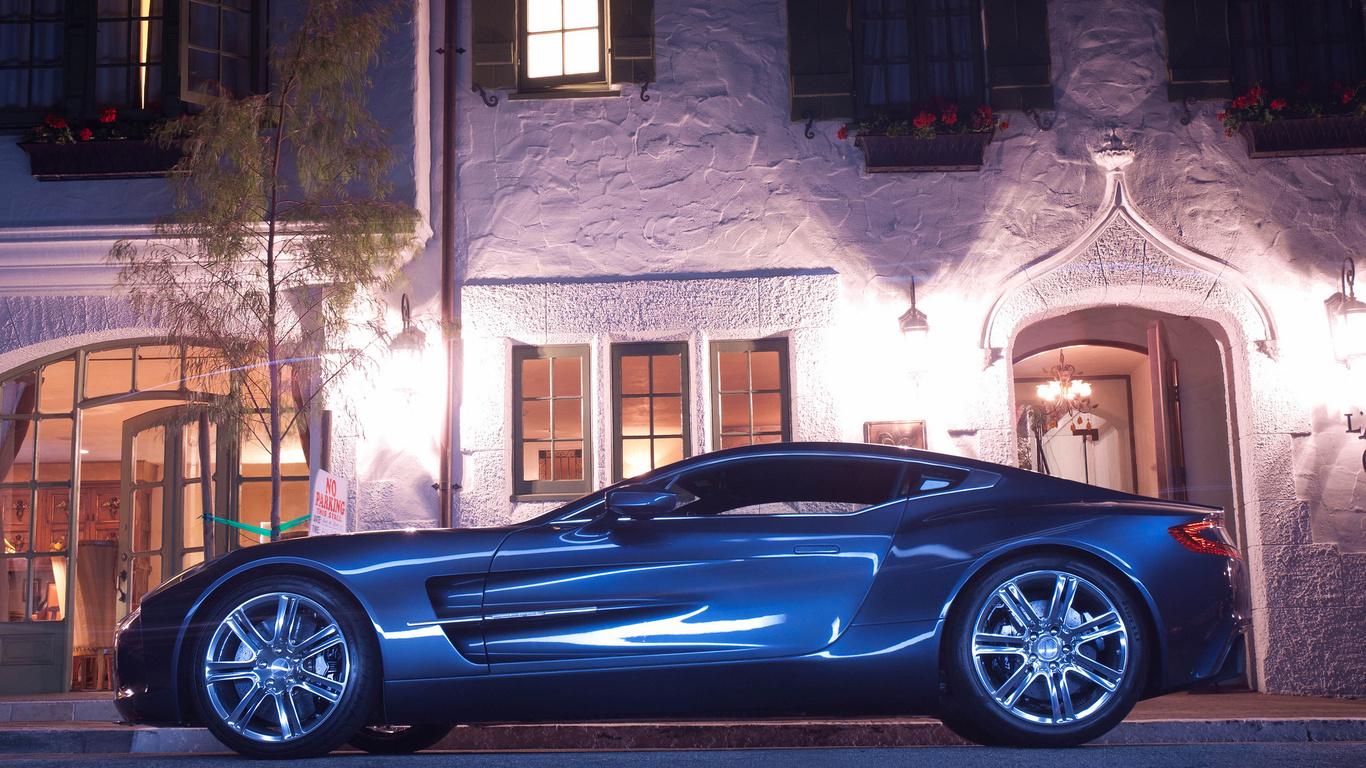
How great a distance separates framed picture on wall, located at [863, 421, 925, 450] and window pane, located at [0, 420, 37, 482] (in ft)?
22.7

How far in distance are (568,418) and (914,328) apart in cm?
283

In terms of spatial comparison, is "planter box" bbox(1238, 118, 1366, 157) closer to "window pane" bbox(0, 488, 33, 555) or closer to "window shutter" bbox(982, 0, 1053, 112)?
"window shutter" bbox(982, 0, 1053, 112)

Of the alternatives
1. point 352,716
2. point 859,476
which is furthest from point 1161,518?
point 352,716

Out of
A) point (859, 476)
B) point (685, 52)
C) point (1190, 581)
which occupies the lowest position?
point (1190, 581)

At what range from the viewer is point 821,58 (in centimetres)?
980

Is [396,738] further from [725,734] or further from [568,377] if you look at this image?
[568,377]

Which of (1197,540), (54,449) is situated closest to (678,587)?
(1197,540)

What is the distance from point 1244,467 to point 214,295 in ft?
25.6

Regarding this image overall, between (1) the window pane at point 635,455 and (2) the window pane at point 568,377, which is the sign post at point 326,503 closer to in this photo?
(2) the window pane at point 568,377

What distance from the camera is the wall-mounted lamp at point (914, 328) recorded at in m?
9.27

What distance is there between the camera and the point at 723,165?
9.72 meters

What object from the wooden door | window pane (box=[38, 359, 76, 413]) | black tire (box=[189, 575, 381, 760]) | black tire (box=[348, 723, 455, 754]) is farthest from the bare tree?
the wooden door

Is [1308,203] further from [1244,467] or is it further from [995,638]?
[995,638]

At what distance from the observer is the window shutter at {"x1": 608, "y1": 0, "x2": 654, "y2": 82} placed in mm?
9875
